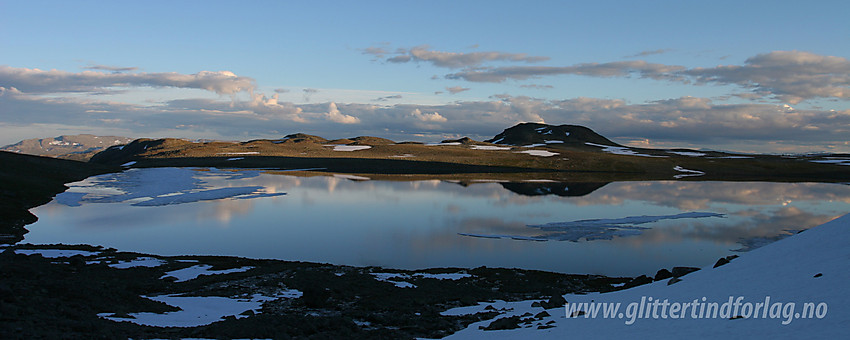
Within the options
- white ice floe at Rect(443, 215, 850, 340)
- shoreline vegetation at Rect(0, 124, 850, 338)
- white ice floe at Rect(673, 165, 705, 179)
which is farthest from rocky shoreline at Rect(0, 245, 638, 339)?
white ice floe at Rect(673, 165, 705, 179)

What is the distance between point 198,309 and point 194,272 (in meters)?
6.32

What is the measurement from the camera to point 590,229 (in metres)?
31.5

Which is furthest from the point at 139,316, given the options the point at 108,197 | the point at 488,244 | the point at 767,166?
the point at 767,166

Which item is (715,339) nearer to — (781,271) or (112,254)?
(781,271)

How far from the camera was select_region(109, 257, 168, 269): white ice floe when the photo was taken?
21203 millimetres

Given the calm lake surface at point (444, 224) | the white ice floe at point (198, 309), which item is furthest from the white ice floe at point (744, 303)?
the calm lake surface at point (444, 224)

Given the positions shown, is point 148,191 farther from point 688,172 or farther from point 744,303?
point 688,172

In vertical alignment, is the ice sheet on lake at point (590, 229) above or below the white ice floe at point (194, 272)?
above

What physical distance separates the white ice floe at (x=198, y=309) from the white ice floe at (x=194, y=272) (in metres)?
3.01

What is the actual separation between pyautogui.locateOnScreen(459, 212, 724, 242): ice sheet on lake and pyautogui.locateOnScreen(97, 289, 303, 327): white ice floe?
16.1 m

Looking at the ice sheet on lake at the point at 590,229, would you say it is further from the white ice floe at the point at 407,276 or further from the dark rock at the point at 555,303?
the dark rock at the point at 555,303

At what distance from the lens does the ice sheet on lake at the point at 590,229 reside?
95.7 ft

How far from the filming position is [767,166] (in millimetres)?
100625

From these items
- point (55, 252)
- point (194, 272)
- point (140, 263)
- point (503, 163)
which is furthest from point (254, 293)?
point (503, 163)
